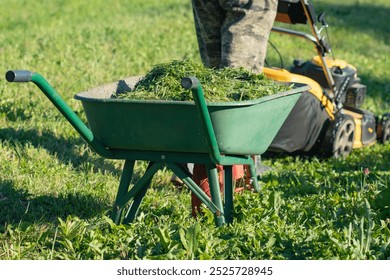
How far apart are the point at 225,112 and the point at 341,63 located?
382 centimetres

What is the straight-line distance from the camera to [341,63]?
7879mm

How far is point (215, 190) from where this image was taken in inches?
180

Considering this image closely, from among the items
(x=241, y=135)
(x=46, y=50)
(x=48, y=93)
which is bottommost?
(x=46, y=50)

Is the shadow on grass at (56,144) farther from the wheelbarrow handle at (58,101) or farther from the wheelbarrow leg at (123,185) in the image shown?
the wheelbarrow handle at (58,101)

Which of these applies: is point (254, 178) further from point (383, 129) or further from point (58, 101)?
point (383, 129)

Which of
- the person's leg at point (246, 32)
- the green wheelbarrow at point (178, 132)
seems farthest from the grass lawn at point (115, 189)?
the person's leg at point (246, 32)

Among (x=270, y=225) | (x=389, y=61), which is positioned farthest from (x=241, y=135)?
(x=389, y=61)

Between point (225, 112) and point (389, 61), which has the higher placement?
point (225, 112)

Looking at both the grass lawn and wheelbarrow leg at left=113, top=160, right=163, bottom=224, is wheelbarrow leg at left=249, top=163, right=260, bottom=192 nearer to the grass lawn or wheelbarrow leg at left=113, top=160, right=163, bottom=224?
the grass lawn

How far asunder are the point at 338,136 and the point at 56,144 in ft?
7.56

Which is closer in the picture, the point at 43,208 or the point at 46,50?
the point at 43,208
